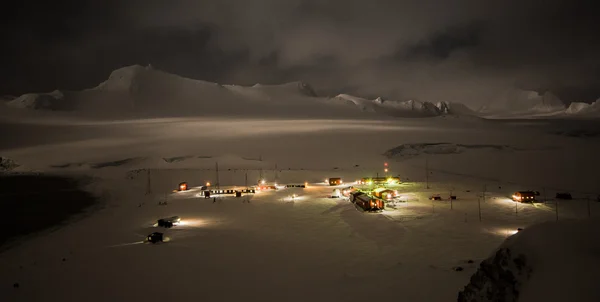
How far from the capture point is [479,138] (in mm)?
95188

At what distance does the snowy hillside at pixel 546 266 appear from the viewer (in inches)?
230

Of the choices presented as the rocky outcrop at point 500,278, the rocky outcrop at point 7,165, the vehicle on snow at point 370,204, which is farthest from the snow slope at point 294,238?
the rocky outcrop at point 7,165

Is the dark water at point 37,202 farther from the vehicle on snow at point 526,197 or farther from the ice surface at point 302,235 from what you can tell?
the vehicle on snow at point 526,197

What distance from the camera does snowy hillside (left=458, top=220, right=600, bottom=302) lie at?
5.85 meters

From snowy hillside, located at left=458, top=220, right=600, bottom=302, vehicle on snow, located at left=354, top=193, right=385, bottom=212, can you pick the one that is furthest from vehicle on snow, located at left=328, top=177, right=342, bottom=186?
snowy hillside, located at left=458, top=220, right=600, bottom=302

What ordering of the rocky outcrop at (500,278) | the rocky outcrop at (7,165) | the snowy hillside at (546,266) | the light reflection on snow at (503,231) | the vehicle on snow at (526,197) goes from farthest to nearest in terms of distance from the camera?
the rocky outcrop at (7,165) → the vehicle on snow at (526,197) → the light reflection on snow at (503,231) → the rocky outcrop at (500,278) → the snowy hillside at (546,266)

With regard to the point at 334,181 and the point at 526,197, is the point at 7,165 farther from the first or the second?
the point at 526,197

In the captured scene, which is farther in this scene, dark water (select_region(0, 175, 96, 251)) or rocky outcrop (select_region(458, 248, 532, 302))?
dark water (select_region(0, 175, 96, 251))

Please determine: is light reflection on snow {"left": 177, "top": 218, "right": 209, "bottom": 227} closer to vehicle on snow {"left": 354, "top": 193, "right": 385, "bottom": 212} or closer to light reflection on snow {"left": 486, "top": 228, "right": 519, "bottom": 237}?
vehicle on snow {"left": 354, "top": 193, "right": 385, "bottom": 212}

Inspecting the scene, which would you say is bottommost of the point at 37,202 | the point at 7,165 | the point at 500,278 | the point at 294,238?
the point at 37,202

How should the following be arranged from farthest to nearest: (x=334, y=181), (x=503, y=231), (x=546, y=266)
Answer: (x=334, y=181)
(x=503, y=231)
(x=546, y=266)

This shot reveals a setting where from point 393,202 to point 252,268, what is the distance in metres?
20.8

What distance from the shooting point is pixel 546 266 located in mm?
6387

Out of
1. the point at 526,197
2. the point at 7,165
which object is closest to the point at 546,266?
the point at 526,197
